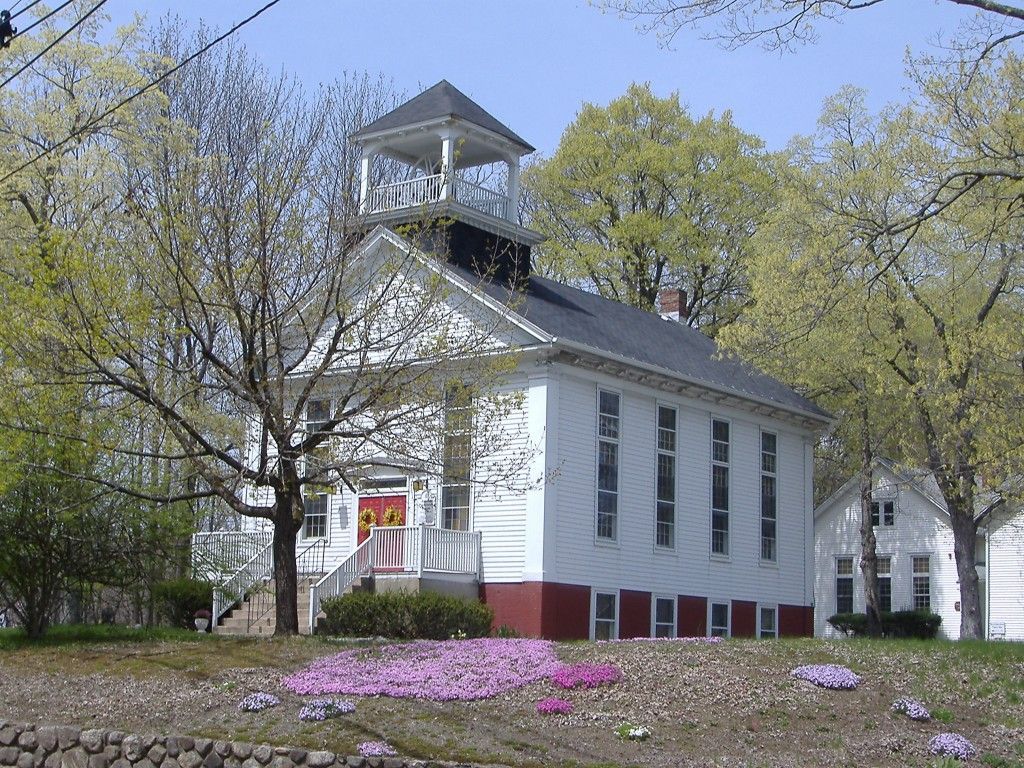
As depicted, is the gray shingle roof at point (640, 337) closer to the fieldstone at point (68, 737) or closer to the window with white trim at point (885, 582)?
the fieldstone at point (68, 737)

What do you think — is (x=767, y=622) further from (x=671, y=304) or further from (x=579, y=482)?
(x=671, y=304)

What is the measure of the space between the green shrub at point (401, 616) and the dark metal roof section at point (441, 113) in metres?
11.1

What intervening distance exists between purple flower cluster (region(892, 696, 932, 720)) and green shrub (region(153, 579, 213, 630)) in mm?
15578

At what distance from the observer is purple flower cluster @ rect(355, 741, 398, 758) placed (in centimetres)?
1446

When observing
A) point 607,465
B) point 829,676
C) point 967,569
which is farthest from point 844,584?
point 829,676

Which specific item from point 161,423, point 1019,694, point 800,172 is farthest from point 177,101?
point 1019,694

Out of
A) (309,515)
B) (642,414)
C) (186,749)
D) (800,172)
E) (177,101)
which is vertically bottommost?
(186,749)

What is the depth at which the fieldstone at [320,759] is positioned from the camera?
14.5m

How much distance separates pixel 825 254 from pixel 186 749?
11.3 m

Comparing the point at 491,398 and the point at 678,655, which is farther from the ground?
the point at 491,398

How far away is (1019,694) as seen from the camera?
17.3 m

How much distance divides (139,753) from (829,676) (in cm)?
833

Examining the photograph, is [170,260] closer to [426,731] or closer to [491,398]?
[491,398]

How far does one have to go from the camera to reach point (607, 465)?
28.2 metres
